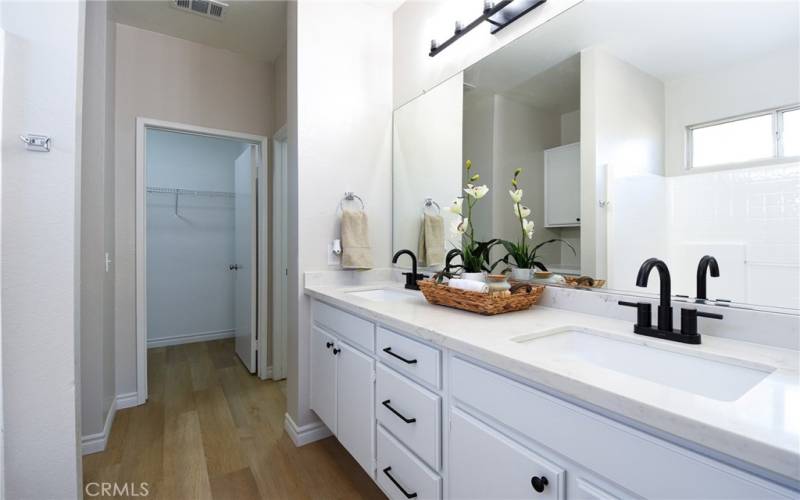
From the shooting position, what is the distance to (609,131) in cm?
127

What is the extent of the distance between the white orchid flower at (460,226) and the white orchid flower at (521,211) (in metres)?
0.27

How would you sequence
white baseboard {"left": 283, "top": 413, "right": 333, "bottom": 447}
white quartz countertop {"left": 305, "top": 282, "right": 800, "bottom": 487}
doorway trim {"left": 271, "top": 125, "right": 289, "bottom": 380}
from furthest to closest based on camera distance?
doorway trim {"left": 271, "top": 125, "right": 289, "bottom": 380}
white baseboard {"left": 283, "top": 413, "right": 333, "bottom": 447}
white quartz countertop {"left": 305, "top": 282, "right": 800, "bottom": 487}

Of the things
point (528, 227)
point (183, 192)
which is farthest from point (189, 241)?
point (528, 227)

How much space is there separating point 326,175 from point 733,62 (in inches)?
67.0

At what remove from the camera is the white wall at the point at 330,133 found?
2.02 metres

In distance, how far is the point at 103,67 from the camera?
2.00 metres

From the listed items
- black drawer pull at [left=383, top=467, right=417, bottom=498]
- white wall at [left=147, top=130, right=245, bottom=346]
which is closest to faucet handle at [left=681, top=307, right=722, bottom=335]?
black drawer pull at [left=383, top=467, right=417, bottom=498]

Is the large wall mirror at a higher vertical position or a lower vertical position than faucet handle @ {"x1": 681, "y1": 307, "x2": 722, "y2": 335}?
higher

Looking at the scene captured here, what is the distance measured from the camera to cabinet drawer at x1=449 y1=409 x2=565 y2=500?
776 millimetres

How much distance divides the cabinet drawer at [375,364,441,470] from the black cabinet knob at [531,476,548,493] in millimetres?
333

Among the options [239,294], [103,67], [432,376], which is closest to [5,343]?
[432,376]

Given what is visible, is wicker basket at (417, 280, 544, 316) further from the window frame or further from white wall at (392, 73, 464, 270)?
the window frame

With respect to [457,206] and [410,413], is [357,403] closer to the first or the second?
[410,413]

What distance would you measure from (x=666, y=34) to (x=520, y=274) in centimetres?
93
